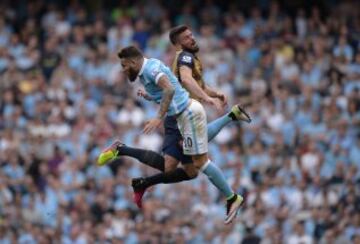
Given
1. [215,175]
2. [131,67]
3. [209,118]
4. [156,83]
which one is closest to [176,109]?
[156,83]

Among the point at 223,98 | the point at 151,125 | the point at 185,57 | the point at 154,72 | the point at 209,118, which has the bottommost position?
the point at 151,125

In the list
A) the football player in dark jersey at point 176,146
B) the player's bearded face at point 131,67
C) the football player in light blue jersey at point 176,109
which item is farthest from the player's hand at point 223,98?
the player's bearded face at point 131,67

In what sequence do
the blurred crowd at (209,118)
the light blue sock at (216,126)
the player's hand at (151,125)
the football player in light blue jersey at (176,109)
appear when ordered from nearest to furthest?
the player's hand at (151,125)
the football player in light blue jersey at (176,109)
the light blue sock at (216,126)
the blurred crowd at (209,118)

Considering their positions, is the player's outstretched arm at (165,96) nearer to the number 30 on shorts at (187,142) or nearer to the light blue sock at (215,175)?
the number 30 on shorts at (187,142)

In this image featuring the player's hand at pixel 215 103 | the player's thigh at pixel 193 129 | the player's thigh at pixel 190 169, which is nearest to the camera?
the player's hand at pixel 215 103

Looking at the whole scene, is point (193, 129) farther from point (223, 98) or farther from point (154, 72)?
point (154, 72)

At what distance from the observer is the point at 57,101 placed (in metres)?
27.3

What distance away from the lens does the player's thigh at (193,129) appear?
1683 cm

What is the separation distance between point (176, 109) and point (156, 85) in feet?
1.54

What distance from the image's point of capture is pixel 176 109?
1678 cm

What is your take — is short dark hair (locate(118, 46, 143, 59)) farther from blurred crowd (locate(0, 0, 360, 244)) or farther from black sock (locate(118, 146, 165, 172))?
blurred crowd (locate(0, 0, 360, 244))

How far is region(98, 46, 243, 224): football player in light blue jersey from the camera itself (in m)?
16.3

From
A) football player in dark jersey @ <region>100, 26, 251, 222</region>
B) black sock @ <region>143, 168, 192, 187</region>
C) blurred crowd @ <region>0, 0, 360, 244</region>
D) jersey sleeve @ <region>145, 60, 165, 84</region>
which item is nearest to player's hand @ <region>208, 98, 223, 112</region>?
football player in dark jersey @ <region>100, 26, 251, 222</region>

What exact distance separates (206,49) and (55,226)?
5.42 m
